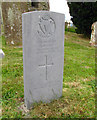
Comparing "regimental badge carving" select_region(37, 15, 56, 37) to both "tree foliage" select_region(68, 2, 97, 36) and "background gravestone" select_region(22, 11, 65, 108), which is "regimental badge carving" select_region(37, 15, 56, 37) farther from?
"tree foliage" select_region(68, 2, 97, 36)

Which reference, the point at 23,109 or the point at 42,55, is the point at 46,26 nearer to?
the point at 42,55

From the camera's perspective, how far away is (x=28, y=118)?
2.50 meters

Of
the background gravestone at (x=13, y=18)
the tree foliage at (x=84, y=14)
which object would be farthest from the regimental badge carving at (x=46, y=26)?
the tree foliage at (x=84, y=14)

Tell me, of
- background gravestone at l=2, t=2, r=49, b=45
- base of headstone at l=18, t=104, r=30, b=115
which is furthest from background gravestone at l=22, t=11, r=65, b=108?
background gravestone at l=2, t=2, r=49, b=45

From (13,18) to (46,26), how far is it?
5374mm

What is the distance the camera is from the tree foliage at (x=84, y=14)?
12.2 meters

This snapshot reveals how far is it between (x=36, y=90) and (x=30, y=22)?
134 cm

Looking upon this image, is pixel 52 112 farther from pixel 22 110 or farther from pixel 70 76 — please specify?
pixel 70 76

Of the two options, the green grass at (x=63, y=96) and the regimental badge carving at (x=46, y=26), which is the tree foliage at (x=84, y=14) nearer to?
the green grass at (x=63, y=96)

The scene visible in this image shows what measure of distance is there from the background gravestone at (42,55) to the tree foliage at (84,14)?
1065 centimetres

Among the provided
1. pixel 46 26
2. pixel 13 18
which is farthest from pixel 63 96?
pixel 13 18

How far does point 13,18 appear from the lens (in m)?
7.34

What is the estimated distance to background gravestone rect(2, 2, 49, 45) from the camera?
23.6 ft

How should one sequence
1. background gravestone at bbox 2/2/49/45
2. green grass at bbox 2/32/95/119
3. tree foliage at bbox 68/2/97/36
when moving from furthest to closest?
tree foliage at bbox 68/2/97/36 < background gravestone at bbox 2/2/49/45 < green grass at bbox 2/32/95/119
